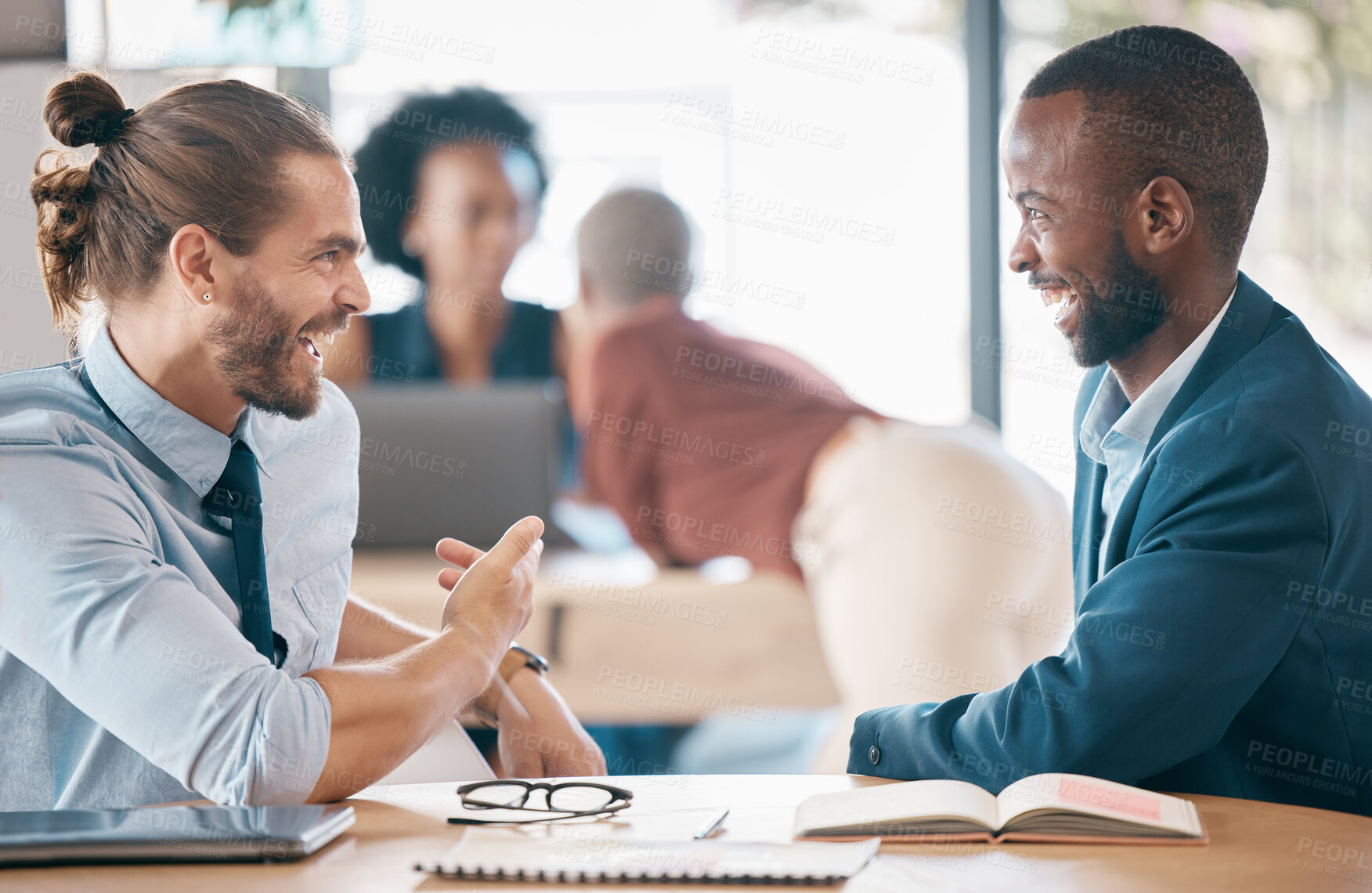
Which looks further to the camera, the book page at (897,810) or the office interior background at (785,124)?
the office interior background at (785,124)

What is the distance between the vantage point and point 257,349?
4.23 ft

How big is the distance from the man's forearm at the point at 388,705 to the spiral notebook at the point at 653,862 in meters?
0.18

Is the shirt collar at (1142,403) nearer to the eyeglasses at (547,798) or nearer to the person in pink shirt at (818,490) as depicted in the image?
the eyeglasses at (547,798)

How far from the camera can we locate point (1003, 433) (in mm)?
4469

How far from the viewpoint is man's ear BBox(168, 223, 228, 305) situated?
1.26 m

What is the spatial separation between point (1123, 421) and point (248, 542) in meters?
0.94

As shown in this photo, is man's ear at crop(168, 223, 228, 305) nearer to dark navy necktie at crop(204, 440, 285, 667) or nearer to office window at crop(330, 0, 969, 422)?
dark navy necktie at crop(204, 440, 285, 667)

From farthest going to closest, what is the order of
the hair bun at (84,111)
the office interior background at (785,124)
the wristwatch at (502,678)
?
the office interior background at (785,124) < the wristwatch at (502,678) < the hair bun at (84,111)

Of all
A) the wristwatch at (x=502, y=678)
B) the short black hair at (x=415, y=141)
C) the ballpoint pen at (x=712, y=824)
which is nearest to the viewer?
the ballpoint pen at (x=712, y=824)

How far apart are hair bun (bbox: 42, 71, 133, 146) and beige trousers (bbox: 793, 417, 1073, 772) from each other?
156 centimetres

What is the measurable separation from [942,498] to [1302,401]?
1.21 metres

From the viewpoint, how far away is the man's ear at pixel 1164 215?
1.21m

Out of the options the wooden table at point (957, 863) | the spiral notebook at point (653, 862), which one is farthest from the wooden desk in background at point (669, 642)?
the spiral notebook at point (653, 862)

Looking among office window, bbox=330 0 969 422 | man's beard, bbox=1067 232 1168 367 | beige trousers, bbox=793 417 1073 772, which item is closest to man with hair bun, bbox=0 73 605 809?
man's beard, bbox=1067 232 1168 367
